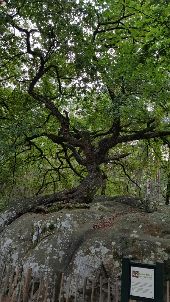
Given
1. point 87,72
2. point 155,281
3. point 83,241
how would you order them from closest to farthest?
point 155,281 → point 83,241 → point 87,72

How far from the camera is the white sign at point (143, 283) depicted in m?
3.93

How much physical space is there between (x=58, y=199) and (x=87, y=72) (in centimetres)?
350

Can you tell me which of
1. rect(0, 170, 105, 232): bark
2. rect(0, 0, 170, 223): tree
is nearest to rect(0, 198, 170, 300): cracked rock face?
rect(0, 170, 105, 232): bark

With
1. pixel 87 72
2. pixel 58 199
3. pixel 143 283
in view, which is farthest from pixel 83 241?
pixel 87 72

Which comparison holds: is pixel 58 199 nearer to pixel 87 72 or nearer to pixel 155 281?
pixel 87 72

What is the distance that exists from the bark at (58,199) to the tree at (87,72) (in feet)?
0.09

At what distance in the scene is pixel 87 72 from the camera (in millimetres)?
8875

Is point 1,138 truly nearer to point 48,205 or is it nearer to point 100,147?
point 48,205

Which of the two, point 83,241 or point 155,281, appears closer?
point 155,281

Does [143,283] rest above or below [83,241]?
below

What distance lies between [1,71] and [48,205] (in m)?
5.23

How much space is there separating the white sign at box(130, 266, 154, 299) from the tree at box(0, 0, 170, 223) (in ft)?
13.8

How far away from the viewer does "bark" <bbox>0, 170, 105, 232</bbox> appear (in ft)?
27.7

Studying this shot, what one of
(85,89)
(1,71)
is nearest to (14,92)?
(1,71)
